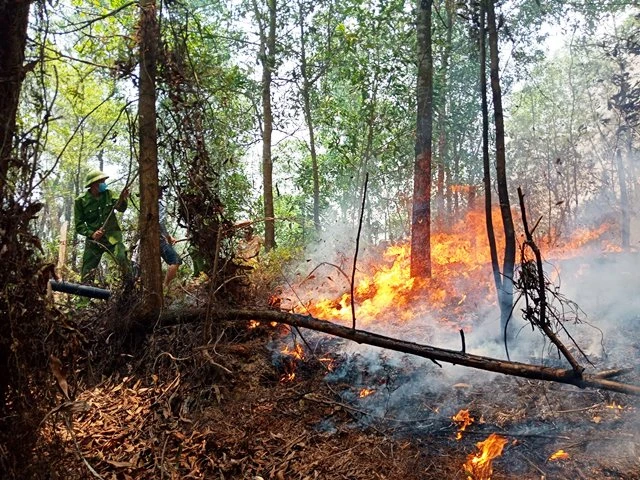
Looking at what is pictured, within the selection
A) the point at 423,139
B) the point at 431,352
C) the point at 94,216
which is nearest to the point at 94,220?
the point at 94,216

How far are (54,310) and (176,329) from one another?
2.19 metres

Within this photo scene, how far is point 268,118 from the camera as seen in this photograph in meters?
12.8

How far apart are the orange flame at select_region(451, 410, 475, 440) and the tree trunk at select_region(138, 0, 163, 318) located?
11.5 feet

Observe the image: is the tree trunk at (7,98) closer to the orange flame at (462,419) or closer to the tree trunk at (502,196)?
the orange flame at (462,419)

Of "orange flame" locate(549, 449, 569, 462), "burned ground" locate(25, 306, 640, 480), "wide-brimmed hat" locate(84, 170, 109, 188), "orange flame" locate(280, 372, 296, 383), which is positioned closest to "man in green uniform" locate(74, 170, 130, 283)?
"wide-brimmed hat" locate(84, 170, 109, 188)

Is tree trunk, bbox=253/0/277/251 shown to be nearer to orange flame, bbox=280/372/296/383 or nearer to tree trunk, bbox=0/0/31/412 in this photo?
orange flame, bbox=280/372/296/383

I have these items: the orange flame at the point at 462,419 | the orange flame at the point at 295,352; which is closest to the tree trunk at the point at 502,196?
the orange flame at the point at 462,419

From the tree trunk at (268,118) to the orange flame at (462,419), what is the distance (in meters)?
8.29

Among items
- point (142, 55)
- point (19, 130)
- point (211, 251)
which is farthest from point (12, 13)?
point (211, 251)

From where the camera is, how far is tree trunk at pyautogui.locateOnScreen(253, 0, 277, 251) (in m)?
12.1

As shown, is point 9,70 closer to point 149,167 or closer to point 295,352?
point 149,167

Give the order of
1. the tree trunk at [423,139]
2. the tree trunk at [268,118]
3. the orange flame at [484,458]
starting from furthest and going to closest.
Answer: the tree trunk at [268,118]
the tree trunk at [423,139]
the orange flame at [484,458]

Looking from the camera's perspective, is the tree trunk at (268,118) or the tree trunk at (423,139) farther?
the tree trunk at (268,118)

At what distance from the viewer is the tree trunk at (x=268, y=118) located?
12141 mm
